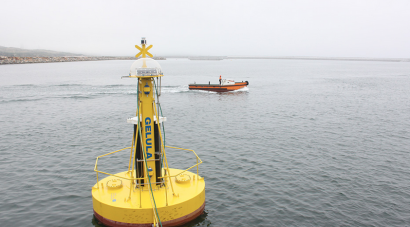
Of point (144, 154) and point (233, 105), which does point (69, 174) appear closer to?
point (144, 154)

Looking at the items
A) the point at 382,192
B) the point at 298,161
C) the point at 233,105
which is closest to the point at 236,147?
the point at 298,161

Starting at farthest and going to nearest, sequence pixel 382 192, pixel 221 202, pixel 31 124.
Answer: pixel 31 124 → pixel 382 192 → pixel 221 202

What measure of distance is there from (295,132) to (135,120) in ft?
55.3

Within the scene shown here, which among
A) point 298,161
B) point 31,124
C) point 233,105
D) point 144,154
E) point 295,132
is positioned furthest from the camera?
point 233,105

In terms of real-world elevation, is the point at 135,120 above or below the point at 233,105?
above

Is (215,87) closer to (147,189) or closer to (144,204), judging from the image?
(147,189)

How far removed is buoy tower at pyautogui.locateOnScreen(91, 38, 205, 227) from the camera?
29.1ft

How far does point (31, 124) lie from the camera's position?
82.6 ft

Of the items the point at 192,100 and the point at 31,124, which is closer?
the point at 31,124

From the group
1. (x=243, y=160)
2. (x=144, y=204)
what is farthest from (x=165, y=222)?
(x=243, y=160)

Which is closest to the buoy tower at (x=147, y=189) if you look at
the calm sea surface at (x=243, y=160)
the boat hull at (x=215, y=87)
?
the calm sea surface at (x=243, y=160)

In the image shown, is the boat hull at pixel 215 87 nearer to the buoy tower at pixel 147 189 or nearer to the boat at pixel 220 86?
the boat at pixel 220 86

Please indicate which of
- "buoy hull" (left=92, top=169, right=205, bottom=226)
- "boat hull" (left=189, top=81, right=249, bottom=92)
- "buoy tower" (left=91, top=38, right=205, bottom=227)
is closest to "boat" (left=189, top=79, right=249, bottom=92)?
"boat hull" (left=189, top=81, right=249, bottom=92)

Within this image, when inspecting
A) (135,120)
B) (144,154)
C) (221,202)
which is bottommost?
(221,202)
